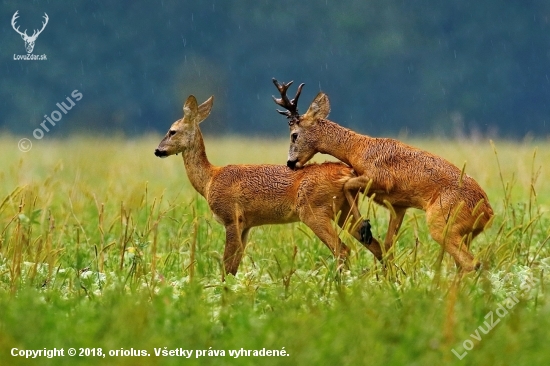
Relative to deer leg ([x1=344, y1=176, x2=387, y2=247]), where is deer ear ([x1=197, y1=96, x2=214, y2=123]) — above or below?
above

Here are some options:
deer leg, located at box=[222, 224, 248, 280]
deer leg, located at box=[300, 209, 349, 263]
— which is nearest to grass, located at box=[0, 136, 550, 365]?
deer leg, located at box=[222, 224, 248, 280]

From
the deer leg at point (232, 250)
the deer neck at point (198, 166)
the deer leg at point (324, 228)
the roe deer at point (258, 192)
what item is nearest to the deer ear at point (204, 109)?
the roe deer at point (258, 192)

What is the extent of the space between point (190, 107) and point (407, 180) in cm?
205

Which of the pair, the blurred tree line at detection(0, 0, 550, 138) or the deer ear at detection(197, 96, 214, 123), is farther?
the blurred tree line at detection(0, 0, 550, 138)

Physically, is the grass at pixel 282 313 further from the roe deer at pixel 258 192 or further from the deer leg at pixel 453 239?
the roe deer at pixel 258 192

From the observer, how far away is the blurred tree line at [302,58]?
47844 millimetres

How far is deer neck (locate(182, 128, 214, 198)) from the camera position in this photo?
29.3ft

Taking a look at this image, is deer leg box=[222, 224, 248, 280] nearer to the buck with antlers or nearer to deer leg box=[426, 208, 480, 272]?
the buck with antlers

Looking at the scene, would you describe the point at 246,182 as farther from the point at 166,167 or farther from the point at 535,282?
the point at 166,167

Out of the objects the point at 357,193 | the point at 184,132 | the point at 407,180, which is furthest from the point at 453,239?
the point at 184,132

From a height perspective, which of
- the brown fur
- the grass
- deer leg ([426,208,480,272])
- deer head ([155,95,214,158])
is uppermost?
deer head ([155,95,214,158])

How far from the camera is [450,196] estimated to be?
7.70 meters

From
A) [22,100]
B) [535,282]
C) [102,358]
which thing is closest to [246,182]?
[535,282]

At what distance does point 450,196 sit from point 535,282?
1324mm
